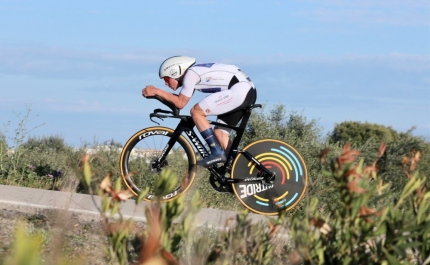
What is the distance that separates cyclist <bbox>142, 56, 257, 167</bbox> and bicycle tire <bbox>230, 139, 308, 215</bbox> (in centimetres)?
47

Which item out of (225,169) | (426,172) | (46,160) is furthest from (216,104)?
(426,172)

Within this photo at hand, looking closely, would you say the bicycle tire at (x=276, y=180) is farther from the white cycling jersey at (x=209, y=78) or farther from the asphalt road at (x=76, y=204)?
the white cycling jersey at (x=209, y=78)

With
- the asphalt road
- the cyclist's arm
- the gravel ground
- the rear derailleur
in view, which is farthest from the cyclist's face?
the gravel ground

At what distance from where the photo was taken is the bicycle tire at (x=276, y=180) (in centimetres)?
902

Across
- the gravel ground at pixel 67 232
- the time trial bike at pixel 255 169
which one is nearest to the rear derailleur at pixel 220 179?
the time trial bike at pixel 255 169

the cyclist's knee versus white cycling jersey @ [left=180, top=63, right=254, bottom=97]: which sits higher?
white cycling jersey @ [left=180, top=63, right=254, bottom=97]

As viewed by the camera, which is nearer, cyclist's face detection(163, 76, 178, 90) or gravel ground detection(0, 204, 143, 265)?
gravel ground detection(0, 204, 143, 265)

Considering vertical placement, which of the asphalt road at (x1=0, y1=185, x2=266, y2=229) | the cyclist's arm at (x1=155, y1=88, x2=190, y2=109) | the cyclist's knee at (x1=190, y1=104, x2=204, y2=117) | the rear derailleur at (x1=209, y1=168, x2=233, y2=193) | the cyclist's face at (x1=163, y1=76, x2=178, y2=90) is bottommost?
the asphalt road at (x1=0, y1=185, x2=266, y2=229)

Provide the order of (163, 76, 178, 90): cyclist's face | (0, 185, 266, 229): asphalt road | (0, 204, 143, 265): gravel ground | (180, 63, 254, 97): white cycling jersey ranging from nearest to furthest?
(0, 204, 143, 265): gravel ground, (0, 185, 266, 229): asphalt road, (180, 63, 254, 97): white cycling jersey, (163, 76, 178, 90): cyclist's face

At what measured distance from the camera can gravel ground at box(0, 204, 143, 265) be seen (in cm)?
541

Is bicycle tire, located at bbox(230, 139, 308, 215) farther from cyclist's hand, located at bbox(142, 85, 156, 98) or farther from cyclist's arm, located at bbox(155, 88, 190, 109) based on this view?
cyclist's hand, located at bbox(142, 85, 156, 98)

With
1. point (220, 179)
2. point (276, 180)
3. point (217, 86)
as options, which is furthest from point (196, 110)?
point (276, 180)

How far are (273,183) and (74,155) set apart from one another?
619 centimetres

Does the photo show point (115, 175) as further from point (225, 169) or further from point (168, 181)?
point (168, 181)
